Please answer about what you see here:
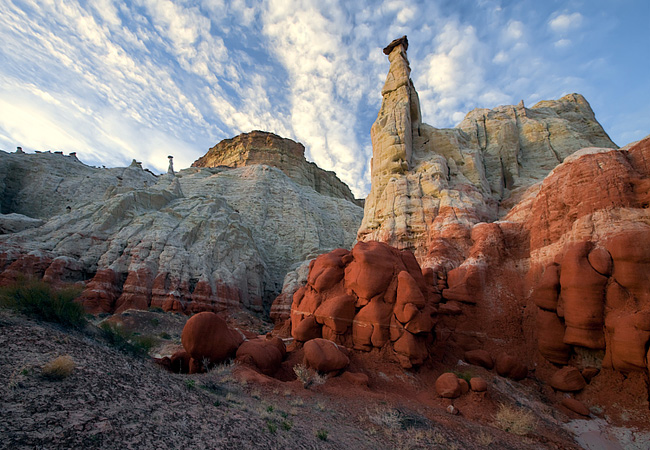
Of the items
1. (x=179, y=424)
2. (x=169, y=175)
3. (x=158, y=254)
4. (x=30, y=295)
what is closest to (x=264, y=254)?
(x=158, y=254)

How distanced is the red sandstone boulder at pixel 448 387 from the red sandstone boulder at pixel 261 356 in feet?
20.5

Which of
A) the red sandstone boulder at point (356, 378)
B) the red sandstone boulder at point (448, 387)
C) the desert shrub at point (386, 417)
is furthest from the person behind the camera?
the red sandstone boulder at point (356, 378)

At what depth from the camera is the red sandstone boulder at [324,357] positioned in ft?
36.2

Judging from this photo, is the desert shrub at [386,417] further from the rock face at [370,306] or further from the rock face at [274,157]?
the rock face at [274,157]

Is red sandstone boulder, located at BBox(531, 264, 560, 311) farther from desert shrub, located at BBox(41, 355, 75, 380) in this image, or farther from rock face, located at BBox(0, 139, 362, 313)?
rock face, located at BBox(0, 139, 362, 313)

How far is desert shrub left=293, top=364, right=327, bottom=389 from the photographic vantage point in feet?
33.4

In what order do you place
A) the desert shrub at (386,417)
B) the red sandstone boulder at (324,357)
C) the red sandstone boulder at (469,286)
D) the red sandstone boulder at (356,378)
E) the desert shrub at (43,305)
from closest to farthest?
the desert shrub at (43,305) < the desert shrub at (386,417) < the red sandstone boulder at (356,378) < the red sandstone boulder at (324,357) < the red sandstone boulder at (469,286)

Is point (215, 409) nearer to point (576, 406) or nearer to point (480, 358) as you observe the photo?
point (576, 406)

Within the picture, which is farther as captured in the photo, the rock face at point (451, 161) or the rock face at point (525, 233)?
the rock face at point (451, 161)

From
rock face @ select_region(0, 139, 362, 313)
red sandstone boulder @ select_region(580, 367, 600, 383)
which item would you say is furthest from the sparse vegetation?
rock face @ select_region(0, 139, 362, 313)

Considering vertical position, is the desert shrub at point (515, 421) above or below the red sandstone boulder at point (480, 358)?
below

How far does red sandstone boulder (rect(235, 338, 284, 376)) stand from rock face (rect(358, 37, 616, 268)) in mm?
11221

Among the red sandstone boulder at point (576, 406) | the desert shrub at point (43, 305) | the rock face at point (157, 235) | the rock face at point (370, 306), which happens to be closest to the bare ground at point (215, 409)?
the red sandstone boulder at point (576, 406)

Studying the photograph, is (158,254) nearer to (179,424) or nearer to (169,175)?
(169,175)
